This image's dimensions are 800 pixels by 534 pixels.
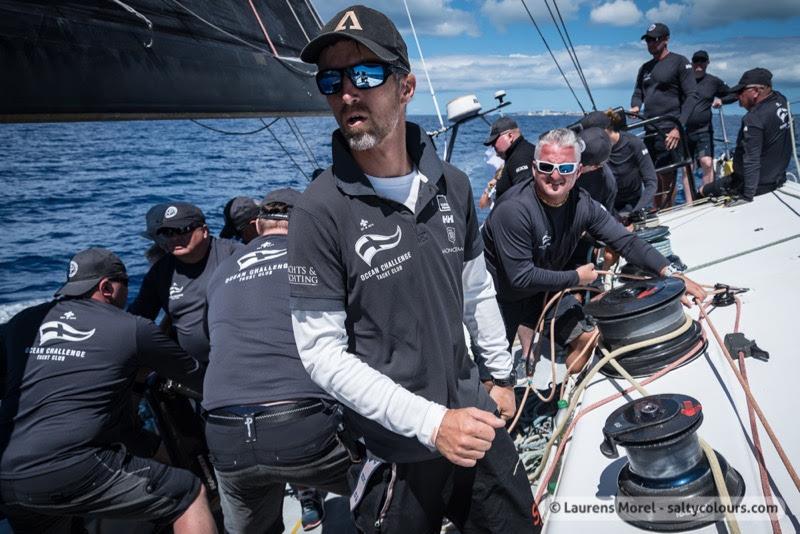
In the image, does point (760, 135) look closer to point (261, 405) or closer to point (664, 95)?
point (664, 95)

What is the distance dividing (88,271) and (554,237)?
7.98 ft

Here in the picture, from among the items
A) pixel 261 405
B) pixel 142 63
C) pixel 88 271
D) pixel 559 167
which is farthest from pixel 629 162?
pixel 88 271

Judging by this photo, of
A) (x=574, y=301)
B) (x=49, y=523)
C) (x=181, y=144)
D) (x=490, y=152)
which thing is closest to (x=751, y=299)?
(x=574, y=301)

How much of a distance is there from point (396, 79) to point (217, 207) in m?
13.6

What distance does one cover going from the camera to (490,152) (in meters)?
7.20

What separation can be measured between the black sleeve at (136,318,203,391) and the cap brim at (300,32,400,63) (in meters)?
1.67

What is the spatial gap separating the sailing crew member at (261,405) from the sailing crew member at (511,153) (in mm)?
2304

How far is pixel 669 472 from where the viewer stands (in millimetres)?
1516

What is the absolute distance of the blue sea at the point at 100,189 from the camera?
31.8 ft

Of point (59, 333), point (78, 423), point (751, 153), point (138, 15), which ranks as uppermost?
point (138, 15)

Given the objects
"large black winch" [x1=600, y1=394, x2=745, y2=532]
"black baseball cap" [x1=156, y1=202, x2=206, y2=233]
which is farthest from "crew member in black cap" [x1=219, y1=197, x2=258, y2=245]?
"large black winch" [x1=600, y1=394, x2=745, y2=532]

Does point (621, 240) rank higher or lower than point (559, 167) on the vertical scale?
lower

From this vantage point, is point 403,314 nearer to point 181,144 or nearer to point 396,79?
point 396,79

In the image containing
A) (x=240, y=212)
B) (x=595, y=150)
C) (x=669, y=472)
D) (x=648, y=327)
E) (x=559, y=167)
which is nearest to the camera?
(x=669, y=472)
